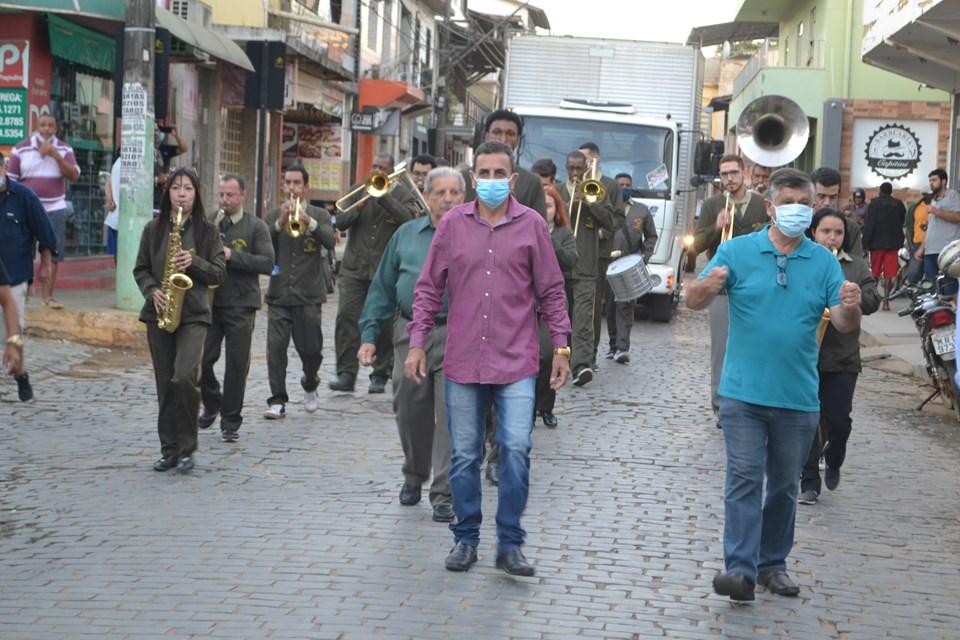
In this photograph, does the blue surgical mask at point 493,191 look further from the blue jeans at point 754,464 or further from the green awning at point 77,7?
the green awning at point 77,7

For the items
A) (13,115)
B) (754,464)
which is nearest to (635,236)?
(13,115)

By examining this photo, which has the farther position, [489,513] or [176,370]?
[176,370]

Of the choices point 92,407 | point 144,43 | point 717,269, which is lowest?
point 92,407

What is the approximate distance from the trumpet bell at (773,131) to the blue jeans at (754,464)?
10.7 metres

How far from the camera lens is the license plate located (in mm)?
11922

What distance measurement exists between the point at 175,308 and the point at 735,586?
12.9 feet

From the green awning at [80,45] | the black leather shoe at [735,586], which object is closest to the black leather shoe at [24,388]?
the black leather shoe at [735,586]

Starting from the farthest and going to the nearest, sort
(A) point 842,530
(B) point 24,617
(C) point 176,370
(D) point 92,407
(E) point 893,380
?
(E) point 893,380
(D) point 92,407
(C) point 176,370
(A) point 842,530
(B) point 24,617

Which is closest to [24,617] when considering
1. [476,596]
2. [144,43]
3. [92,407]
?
[476,596]

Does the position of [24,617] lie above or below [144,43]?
below

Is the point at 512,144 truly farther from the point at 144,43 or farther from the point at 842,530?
the point at 144,43

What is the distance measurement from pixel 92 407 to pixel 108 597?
552cm

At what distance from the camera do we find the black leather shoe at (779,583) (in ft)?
21.8

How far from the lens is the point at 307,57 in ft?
91.0
